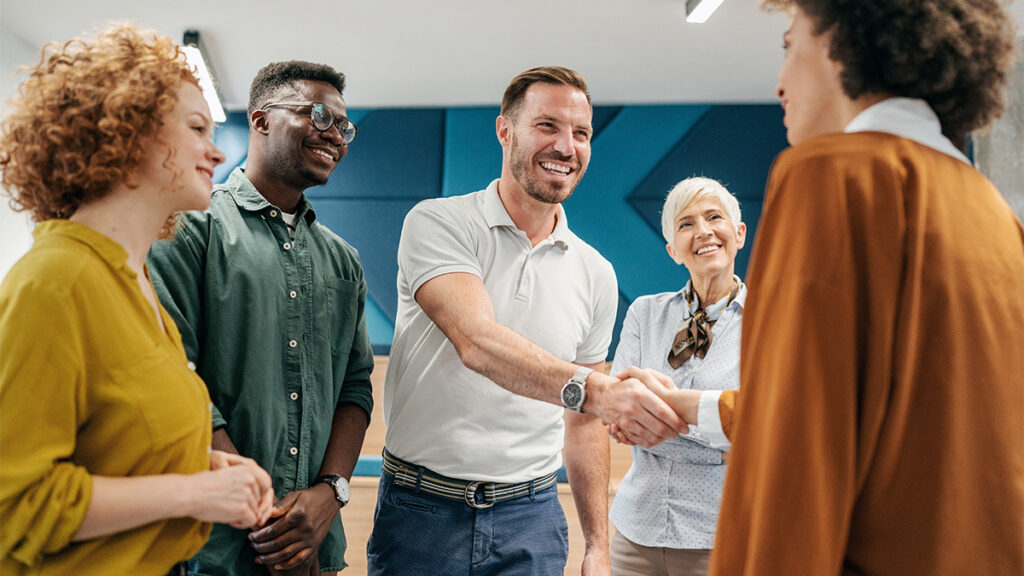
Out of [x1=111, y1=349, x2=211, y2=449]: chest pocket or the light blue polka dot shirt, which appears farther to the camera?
the light blue polka dot shirt

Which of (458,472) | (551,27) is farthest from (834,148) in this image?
(551,27)

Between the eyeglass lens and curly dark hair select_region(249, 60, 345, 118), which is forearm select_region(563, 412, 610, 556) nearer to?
the eyeglass lens

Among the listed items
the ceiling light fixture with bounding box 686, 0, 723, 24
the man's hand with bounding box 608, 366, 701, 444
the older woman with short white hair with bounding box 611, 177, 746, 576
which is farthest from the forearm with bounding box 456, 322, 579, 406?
the ceiling light fixture with bounding box 686, 0, 723, 24

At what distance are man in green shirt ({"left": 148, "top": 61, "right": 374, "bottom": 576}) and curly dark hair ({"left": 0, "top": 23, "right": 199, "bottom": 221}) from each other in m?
0.41

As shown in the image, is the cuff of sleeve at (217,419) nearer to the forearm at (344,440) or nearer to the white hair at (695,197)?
the forearm at (344,440)

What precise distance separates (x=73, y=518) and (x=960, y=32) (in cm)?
129

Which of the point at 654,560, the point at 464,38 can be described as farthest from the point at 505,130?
the point at 464,38

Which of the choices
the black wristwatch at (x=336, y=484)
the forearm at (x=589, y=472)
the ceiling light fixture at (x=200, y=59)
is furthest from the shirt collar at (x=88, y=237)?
the ceiling light fixture at (x=200, y=59)

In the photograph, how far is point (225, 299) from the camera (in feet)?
5.39

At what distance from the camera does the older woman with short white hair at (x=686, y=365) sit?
7.18 ft

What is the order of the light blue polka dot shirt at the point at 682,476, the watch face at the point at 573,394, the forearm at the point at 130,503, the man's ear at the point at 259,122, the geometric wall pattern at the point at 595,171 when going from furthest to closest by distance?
the geometric wall pattern at the point at 595,171 → the light blue polka dot shirt at the point at 682,476 → the man's ear at the point at 259,122 → the watch face at the point at 573,394 → the forearm at the point at 130,503

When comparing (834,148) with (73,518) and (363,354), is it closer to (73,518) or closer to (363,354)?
(73,518)

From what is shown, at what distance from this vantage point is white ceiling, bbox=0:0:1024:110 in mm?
3596

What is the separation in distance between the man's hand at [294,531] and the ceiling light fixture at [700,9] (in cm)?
267
